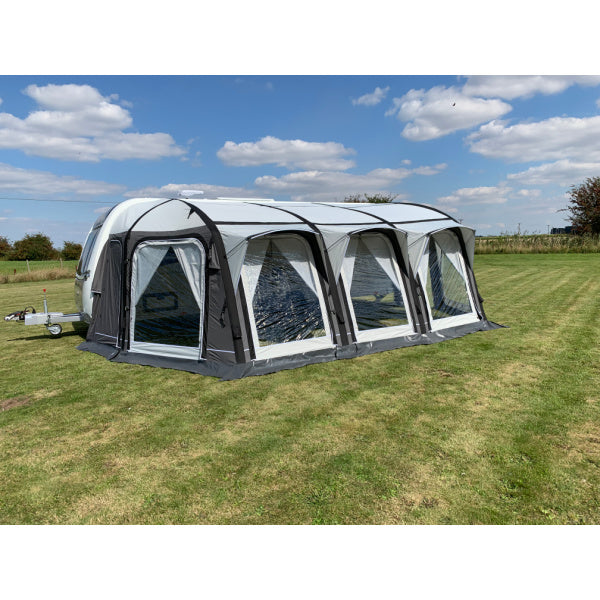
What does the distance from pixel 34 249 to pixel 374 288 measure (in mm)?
45113

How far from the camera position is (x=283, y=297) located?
6.69m

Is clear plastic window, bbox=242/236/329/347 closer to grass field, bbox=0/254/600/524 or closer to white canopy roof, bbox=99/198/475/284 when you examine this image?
white canopy roof, bbox=99/198/475/284

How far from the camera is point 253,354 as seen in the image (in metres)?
6.27

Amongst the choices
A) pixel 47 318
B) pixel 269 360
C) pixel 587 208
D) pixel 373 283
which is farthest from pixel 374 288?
pixel 587 208

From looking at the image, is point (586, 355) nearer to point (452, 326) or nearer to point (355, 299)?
point (452, 326)

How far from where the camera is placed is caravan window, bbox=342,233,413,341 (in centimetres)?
727

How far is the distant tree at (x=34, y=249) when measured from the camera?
43438 mm

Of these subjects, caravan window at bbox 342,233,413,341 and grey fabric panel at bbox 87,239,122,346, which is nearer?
caravan window at bbox 342,233,413,341

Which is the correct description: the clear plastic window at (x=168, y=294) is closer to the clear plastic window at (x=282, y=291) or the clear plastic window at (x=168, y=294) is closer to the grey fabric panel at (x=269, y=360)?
the grey fabric panel at (x=269, y=360)

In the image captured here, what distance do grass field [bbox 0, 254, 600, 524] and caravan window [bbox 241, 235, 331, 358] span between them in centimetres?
51

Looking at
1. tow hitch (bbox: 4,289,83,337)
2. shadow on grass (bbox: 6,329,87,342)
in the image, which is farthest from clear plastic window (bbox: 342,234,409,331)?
shadow on grass (bbox: 6,329,87,342)
